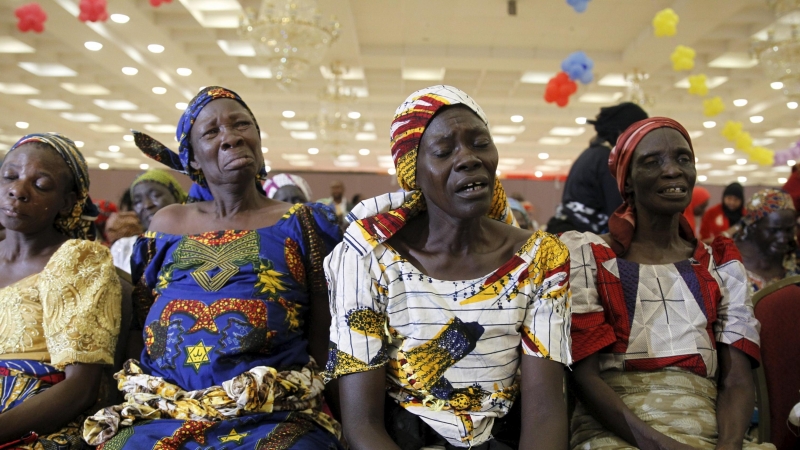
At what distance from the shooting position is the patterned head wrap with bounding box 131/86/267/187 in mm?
2227

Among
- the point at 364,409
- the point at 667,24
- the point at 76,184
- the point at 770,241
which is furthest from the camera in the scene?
the point at 667,24

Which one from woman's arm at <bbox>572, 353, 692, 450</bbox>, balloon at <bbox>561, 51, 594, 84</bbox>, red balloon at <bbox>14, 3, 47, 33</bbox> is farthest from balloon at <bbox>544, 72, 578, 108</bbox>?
woman's arm at <bbox>572, 353, 692, 450</bbox>

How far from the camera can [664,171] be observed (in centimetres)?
207

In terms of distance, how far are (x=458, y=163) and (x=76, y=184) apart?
133cm

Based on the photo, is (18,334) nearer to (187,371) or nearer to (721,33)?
(187,371)

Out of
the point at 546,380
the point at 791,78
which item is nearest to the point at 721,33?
the point at 791,78

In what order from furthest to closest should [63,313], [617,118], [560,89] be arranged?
[560,89], [617,118], [63,313]

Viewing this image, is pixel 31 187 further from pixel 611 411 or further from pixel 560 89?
pixel 560 89

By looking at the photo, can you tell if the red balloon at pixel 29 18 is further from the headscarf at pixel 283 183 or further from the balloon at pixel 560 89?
the balloon at pixel 560 89

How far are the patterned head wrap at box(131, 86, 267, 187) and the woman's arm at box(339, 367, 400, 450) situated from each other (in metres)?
0.92

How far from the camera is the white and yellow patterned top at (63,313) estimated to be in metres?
1.97

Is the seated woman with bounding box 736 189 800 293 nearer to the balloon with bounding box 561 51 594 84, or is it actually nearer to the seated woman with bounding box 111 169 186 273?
the seated woman with bounding box 111 169 186 273

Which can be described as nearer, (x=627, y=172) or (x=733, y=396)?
(x=733, y=396)

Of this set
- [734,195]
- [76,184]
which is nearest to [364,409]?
[76,184]
